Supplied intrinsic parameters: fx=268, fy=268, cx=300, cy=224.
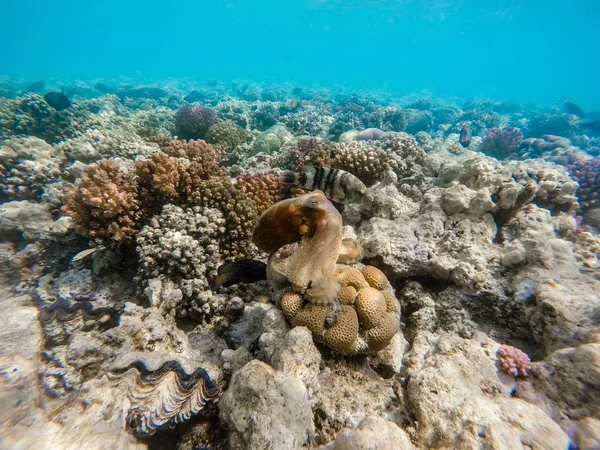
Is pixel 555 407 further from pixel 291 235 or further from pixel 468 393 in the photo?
pixel 291 235

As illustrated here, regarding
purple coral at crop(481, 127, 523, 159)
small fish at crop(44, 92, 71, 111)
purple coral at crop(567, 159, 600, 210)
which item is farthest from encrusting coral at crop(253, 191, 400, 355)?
small fish at crop(44, 92, 71, 111)

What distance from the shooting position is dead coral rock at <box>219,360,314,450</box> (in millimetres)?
1741

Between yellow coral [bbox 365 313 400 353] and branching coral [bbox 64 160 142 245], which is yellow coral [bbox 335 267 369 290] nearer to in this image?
yellow coral [bbox 365 313 400 353]

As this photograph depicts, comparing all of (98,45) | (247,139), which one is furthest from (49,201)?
(98,45)

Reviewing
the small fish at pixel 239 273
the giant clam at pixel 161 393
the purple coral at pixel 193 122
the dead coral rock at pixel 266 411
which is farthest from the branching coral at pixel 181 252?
the purple coral at pixel 193 122

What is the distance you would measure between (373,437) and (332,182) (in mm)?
2976

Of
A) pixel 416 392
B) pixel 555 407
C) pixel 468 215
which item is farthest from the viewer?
pixel 468 215

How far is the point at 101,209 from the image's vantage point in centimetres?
356

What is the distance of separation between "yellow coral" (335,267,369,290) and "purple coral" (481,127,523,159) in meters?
12.3

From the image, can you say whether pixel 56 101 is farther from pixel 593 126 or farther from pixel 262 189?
pixel 593 126

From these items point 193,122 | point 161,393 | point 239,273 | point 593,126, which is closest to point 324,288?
point 239,273

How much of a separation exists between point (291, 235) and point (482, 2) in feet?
364

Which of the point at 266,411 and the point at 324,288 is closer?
the point at 266,411

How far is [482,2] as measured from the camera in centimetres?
7675
